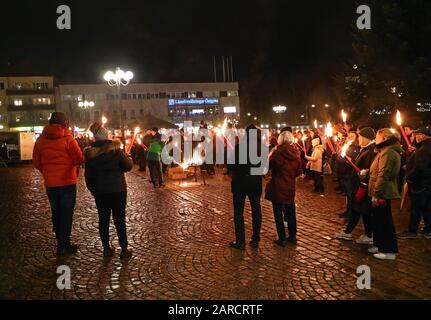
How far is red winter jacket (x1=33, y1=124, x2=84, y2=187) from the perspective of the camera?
6602 millimetres

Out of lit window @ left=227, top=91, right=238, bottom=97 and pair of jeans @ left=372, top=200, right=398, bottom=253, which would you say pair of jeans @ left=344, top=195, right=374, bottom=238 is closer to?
pair of jeans @ left=372, top=200, right=398, bottom=253

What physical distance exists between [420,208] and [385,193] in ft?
5.17

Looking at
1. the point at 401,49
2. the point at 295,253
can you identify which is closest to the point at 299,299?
the point at 295,253

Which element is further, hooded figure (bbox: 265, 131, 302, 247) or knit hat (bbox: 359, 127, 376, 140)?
knit hat (bbox: 359, 127, 376, 140)

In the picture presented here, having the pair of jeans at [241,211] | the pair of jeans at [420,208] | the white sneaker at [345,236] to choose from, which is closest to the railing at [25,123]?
the pair of jeans at [241,211]

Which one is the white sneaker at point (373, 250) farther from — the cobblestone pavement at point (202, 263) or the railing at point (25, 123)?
the railing at point (25, 123)

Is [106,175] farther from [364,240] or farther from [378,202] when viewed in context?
[364,240]

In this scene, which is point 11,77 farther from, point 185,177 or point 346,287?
point 346,287

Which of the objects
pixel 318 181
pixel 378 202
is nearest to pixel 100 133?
pixel 378 202

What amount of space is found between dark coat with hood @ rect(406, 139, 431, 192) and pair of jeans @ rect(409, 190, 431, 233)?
4.0 inches

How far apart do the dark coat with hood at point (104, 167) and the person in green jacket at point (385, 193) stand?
12.3 ft

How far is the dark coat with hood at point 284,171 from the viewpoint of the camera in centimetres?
677

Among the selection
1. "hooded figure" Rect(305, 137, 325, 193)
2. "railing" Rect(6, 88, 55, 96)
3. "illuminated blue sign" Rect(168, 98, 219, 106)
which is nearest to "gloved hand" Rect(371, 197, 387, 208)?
"hooded figure" Rect(305, 137, 325, 193)

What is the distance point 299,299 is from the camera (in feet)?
15.6
